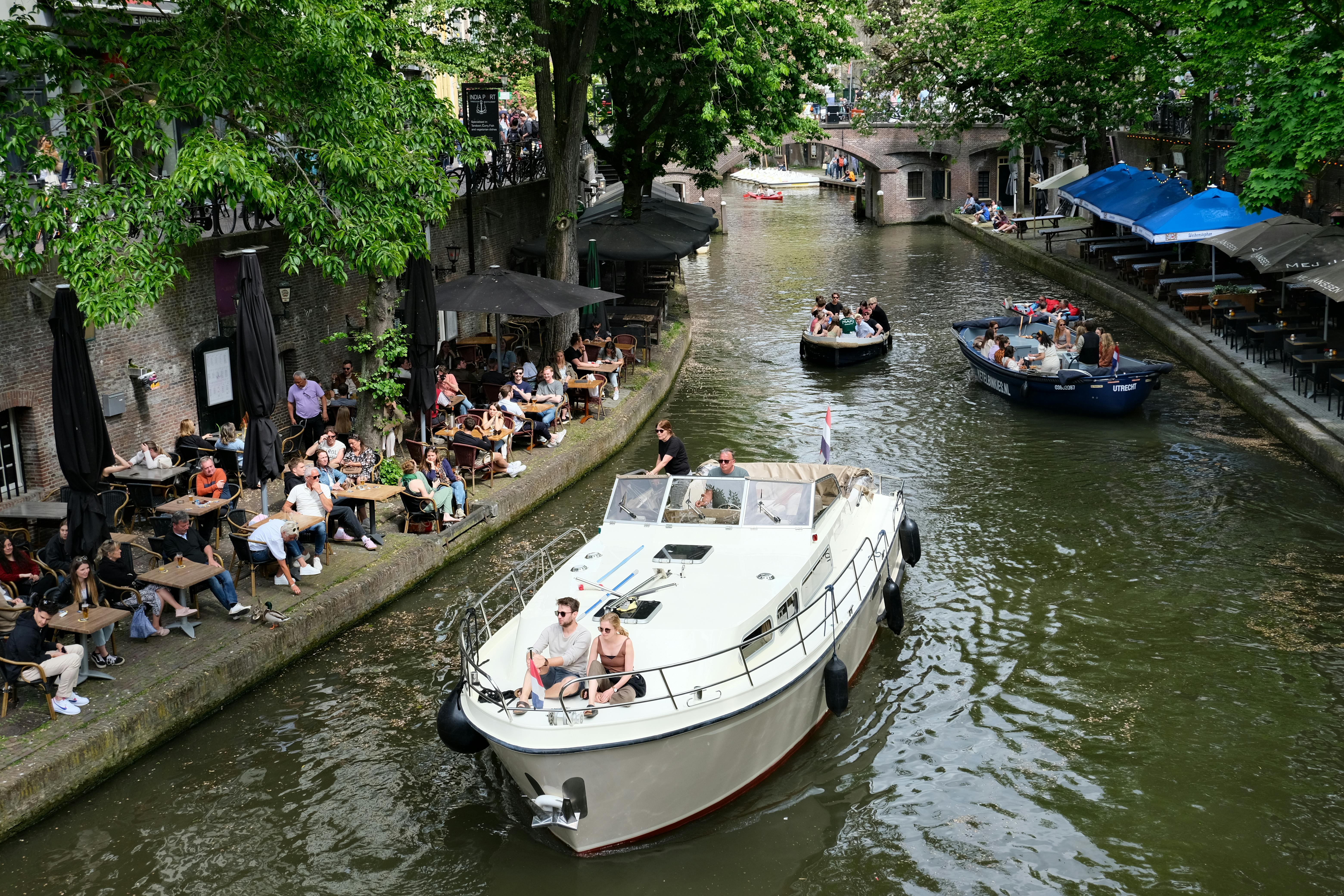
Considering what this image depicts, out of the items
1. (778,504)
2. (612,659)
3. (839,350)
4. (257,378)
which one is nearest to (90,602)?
(257,378)

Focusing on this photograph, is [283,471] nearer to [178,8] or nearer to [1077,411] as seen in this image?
[178,8]

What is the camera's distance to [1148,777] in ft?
35.9

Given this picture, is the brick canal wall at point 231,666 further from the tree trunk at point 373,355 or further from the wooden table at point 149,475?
the wooden table at point 149,475

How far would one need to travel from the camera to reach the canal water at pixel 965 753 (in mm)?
9766

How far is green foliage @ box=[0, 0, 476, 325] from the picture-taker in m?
12.2

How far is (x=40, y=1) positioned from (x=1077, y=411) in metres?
17.2

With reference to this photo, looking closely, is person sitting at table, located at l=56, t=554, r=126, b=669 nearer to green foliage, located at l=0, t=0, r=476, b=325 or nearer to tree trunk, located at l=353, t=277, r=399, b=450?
green foliage, located at l=0, t=0, r=476, b=325

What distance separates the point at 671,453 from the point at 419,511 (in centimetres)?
322

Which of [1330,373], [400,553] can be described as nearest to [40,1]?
[400,553]

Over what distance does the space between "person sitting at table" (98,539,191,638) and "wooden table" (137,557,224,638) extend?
73 millimetres

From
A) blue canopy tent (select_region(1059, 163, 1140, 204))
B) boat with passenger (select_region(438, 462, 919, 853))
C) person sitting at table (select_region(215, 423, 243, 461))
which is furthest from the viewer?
blue canopy tent (select_region(1059, 163, 1140, 204))

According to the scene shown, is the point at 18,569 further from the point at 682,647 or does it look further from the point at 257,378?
the point at 682,647

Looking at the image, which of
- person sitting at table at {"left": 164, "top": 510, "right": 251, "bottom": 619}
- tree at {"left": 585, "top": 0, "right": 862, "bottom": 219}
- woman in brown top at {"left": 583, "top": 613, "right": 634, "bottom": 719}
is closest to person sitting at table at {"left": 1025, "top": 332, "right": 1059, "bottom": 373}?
tree at {"left": 585, "top": 0, "right": 862, "bottom": 219}

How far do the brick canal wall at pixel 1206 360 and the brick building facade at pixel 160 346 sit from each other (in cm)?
1479
